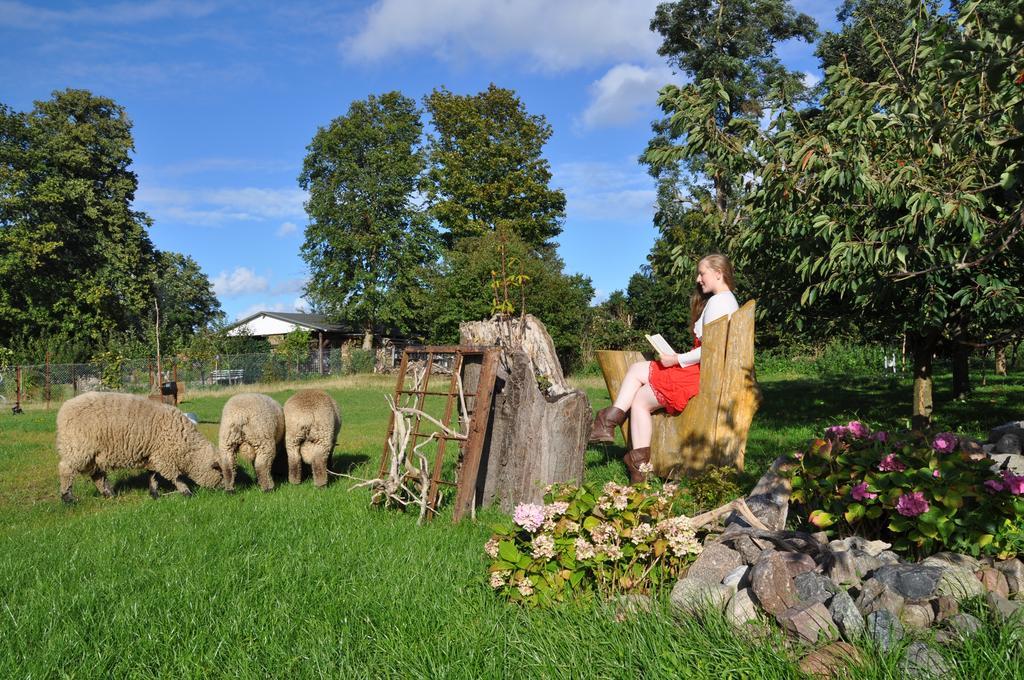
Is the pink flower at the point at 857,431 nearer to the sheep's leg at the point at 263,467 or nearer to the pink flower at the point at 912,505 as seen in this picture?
the pink flower at the point at 912,505

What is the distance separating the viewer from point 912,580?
3.18m

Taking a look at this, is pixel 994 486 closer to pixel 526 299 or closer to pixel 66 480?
pixel 66 480

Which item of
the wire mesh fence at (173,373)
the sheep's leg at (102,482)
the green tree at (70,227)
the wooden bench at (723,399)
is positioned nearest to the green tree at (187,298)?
the green tree at (70,227)

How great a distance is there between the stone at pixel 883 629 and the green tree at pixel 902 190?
2972 millimetres

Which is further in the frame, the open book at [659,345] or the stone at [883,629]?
the open book at [659,345]

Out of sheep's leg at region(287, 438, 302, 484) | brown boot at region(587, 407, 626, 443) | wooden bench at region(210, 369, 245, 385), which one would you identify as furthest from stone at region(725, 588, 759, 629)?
wooden bench at region(210, 369, 245, 385)

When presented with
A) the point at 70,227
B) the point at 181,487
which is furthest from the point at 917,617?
the point at 70,227

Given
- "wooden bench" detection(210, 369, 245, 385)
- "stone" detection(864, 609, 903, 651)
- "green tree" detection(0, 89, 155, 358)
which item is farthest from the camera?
"green tree" detection(0, 89, 155, 358)

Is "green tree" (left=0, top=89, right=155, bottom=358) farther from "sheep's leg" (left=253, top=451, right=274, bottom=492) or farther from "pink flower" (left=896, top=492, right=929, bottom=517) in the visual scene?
"pink flower" (left=896, top=492, right=929, bottom=517)

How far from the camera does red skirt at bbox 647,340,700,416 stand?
6.82 meters

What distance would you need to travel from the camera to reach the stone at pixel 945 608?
303 cm

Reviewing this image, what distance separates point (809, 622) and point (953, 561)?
117 cm

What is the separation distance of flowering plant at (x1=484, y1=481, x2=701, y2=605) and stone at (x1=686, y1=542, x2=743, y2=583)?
0.07 meters

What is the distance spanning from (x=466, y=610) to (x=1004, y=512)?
2766mm
